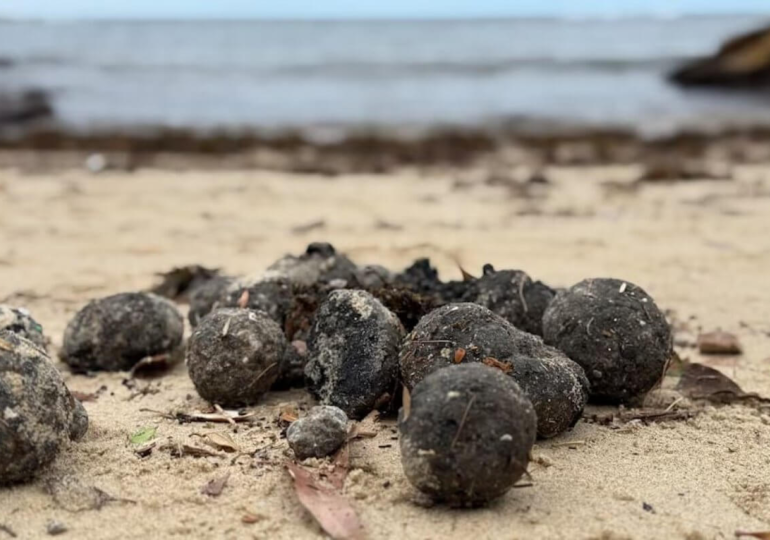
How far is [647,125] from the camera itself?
18.0m

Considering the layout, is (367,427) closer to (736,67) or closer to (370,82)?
(736,67)

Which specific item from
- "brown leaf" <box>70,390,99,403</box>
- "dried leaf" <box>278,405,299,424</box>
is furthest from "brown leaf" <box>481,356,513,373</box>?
"brown leaf" <box>70,390,99,403</box>

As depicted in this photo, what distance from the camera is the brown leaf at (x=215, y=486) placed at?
8.55 feet

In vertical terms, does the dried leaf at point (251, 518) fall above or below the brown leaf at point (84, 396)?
above

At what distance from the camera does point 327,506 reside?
8.18ft

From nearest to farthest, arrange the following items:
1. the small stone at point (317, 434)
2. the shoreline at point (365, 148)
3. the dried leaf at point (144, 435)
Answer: the small stone at point (317, 434), the dried leaf at point (144, 435), the shoreline at point (365, 148)

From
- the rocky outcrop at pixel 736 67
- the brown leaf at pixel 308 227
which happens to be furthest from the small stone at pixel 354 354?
the rocky outcrop at pixel 736 67

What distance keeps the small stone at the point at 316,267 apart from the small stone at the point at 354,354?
83cm

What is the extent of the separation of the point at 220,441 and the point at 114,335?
4.00 ft

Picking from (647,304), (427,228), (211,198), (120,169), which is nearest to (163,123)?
(120,169)

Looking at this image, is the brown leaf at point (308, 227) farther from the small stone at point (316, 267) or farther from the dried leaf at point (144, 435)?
the dried leaf at point (144, 435)

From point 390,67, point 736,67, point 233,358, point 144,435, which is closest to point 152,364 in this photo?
point 233,358

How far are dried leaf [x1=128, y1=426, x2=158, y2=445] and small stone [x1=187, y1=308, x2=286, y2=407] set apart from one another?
0.29m

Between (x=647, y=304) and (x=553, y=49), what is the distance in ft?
121
